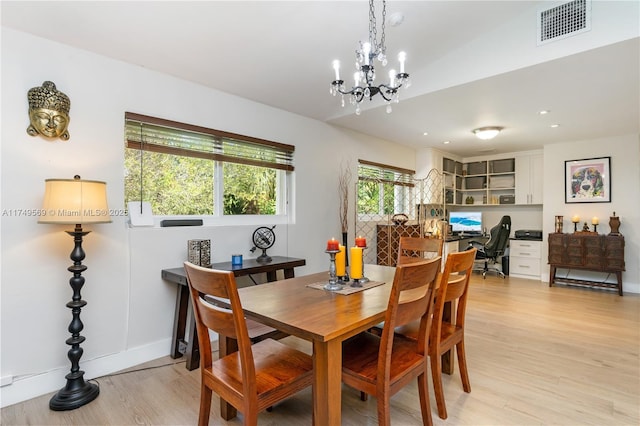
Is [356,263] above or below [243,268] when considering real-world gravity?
above

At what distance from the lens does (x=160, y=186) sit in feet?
9.15

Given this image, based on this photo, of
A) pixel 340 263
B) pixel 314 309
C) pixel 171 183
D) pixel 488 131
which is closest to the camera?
pixel 314 309

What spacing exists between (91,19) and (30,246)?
4.85 ft

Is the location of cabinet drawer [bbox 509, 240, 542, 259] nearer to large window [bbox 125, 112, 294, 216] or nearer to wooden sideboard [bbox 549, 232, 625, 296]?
wooden sideboard [bbox 549, 232, 625, 296]

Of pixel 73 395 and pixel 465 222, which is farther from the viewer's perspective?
pixel 465 222

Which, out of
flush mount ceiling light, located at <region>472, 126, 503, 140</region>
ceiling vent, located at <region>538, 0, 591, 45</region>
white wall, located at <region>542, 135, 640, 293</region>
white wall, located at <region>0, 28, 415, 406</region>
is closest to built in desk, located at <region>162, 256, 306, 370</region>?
white wall, located at <region>0, 28, 415, 406</region>

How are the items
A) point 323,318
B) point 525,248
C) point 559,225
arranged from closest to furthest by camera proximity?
1. point 323,318
2. point 559,225
3. point 525,248

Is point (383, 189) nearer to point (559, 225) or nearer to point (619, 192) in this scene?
point (559, 225)

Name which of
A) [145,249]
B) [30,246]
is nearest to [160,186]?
[145,249]

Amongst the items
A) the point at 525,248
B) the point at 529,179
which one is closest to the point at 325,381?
the point at 525,248

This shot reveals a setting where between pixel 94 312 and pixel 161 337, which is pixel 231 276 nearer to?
pixel 94 312

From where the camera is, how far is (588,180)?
5.16m

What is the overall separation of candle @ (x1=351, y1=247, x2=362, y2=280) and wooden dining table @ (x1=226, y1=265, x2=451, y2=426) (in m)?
0.12

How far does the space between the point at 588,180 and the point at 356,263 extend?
203 inches
